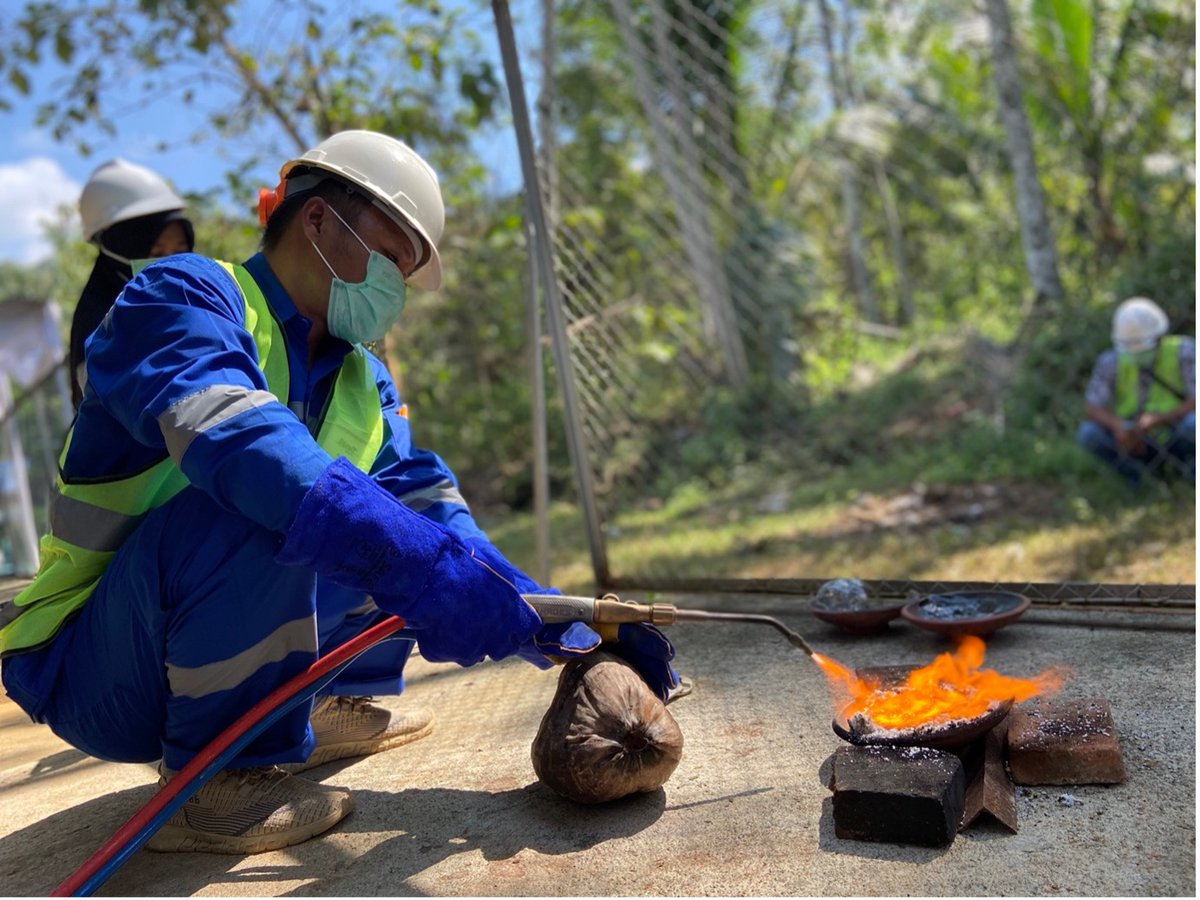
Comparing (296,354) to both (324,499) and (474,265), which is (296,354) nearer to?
(324,499)

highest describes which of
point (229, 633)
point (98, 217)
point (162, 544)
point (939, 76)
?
point (939, 76)

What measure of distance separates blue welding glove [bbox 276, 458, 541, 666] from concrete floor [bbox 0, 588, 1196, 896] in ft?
1.58

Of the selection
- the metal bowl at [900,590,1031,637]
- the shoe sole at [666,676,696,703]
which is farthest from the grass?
the shoe sole at [666,676,696,703]

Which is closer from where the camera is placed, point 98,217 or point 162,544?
point 162,544

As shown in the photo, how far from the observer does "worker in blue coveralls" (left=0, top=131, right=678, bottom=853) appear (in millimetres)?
1909

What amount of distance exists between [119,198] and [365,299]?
2.10 meters

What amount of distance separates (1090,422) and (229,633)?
6.36 m

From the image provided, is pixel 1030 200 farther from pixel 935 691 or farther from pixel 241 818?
pixel 241 818

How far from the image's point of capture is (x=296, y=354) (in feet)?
7.74

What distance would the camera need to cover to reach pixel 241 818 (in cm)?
224

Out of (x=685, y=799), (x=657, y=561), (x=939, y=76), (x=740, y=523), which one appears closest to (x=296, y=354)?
(x=685, y=799)

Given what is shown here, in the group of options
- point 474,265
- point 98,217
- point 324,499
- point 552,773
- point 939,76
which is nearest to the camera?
point 324,499

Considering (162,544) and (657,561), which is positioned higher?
(162,544)

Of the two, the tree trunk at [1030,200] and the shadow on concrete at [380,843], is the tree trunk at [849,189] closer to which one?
the tree trunk at [1030,200]
